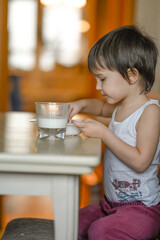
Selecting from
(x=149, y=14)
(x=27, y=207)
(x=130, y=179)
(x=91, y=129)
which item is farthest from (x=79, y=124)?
(x=149, y=14)

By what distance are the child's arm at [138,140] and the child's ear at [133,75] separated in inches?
6.6

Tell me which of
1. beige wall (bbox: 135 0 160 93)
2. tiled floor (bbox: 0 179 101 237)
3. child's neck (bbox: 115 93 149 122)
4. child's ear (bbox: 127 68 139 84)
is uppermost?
beige wall (bbox: 135 0 160 93)

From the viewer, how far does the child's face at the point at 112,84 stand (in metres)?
1.16

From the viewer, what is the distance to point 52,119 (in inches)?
33.8

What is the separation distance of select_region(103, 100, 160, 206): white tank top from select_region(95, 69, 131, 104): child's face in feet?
0.29

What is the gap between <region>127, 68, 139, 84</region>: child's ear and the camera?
3.79 feet

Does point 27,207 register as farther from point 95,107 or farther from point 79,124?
point 79,124

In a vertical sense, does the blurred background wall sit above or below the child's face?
below

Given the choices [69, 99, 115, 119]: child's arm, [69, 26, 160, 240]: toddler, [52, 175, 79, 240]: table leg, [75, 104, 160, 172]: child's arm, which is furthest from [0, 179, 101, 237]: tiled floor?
[52, 175, 79, 240]: table leg

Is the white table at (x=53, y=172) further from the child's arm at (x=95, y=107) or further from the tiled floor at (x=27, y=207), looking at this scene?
the tiled floor at (x=27, y=207)

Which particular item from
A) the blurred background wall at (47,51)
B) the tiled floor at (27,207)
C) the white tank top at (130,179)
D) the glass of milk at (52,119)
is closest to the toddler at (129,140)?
the white tank top at (130,179)

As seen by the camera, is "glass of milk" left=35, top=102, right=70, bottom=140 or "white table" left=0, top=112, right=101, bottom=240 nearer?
"white table" left=0, top=112, right=101, bottom=240

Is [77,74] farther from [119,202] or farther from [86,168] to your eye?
[86,168]

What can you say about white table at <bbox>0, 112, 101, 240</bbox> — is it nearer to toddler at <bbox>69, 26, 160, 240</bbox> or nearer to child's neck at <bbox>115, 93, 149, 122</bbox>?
toddler at <bbox>69, 26, 160, 240</bbox>
